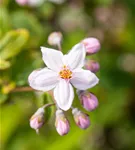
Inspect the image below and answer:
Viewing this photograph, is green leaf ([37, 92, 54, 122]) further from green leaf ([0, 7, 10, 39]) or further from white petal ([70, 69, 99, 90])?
green leaf ([0, 7, 10, 39])

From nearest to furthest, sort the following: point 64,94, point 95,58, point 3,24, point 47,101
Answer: point 64,94
point 47,101
point 3,24
point 95,58

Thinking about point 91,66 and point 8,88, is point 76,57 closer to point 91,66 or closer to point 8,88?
point 91,66

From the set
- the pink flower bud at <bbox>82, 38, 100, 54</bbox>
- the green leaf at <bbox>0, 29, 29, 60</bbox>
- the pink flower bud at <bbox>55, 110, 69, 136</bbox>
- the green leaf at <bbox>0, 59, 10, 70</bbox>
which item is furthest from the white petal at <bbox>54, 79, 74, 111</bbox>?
the green leaf at <bbox>0, 29, 29, 60</bbox>

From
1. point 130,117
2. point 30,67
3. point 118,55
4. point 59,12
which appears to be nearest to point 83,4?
point 59,12

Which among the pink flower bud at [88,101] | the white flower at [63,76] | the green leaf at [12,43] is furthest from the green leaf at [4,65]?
the pink flower bud at [88,101]

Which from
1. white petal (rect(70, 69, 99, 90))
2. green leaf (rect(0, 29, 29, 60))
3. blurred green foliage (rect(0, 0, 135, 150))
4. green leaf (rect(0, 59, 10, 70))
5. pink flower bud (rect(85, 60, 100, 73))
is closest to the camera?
white petal (rect(70, 69, 99, 90))

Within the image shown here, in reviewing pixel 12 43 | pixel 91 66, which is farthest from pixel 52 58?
pixel 12 43
